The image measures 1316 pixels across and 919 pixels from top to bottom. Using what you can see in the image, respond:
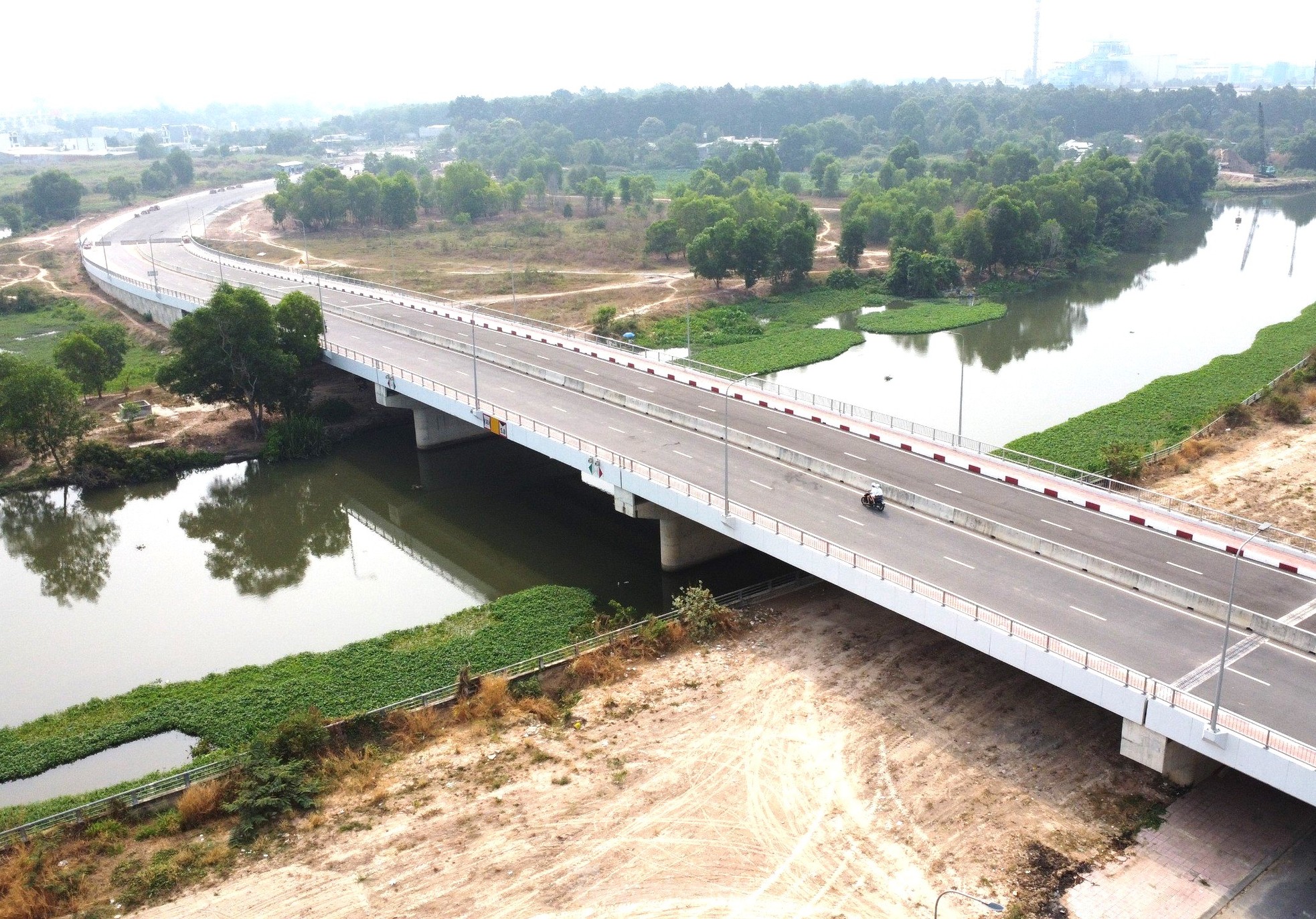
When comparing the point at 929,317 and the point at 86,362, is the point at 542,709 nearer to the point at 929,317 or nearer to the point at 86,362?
the point at 86,362

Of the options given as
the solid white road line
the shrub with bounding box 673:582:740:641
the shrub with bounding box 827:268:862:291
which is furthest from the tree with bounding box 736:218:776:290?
the solid white road line

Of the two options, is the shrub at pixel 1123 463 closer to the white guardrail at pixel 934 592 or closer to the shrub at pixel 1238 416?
the shrub at pixel 1238 416

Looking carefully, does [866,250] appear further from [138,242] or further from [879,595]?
[879,595]

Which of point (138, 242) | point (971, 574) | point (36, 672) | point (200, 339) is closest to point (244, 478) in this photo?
point (200, 339)

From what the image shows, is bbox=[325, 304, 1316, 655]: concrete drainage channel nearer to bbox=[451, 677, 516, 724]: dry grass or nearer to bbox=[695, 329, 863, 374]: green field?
bbox=[451, 677, 516, 724]: dry grass

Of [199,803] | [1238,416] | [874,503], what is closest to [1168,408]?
[1238,416]

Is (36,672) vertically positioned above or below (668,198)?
below

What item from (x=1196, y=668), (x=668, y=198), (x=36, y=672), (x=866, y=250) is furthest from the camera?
(x=668, y=198)
